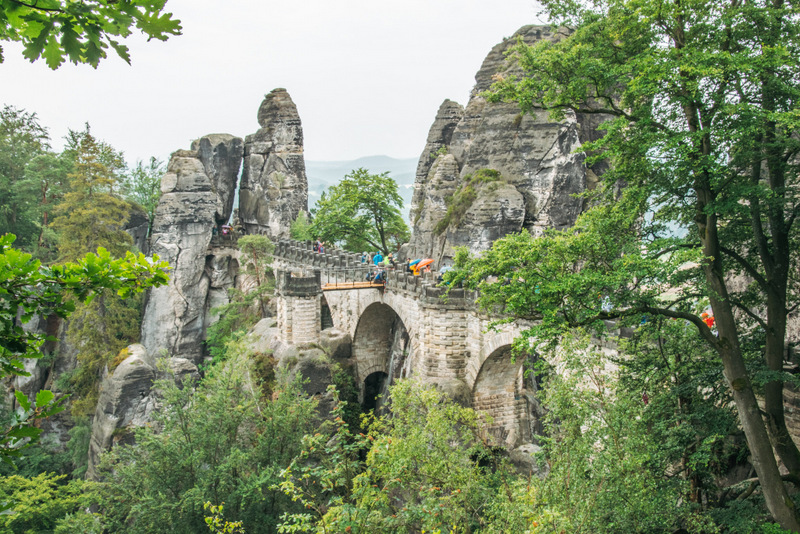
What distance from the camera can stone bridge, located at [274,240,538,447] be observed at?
20.7 m

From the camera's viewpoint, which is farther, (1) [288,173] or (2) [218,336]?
(1) [288,173]

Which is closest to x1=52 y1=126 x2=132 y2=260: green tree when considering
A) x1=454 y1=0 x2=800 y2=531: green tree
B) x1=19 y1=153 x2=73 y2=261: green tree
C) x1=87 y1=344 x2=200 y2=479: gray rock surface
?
x1=19 y1=153 x2=73 y2=261: green tree

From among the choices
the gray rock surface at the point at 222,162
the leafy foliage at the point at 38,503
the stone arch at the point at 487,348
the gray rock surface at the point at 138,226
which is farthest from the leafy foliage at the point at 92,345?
the stone arch at the point at 487,348

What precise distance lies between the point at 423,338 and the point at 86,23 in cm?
1904

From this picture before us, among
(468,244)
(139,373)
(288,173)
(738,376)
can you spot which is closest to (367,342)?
(468,244)

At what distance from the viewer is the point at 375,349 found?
30438mm

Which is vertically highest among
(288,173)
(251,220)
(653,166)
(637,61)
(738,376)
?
(288,173)

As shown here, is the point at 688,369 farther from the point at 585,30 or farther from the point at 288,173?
the point at 288,173

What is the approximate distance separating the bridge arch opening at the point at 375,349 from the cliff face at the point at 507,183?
447cm

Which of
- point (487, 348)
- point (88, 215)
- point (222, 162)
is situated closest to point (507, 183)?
point (487, 348)

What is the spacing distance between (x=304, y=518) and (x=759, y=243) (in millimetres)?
9888

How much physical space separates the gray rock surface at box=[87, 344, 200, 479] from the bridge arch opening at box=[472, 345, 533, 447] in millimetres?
15651

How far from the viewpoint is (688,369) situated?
11.2 m

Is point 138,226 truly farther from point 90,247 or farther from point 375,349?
point 375,349
